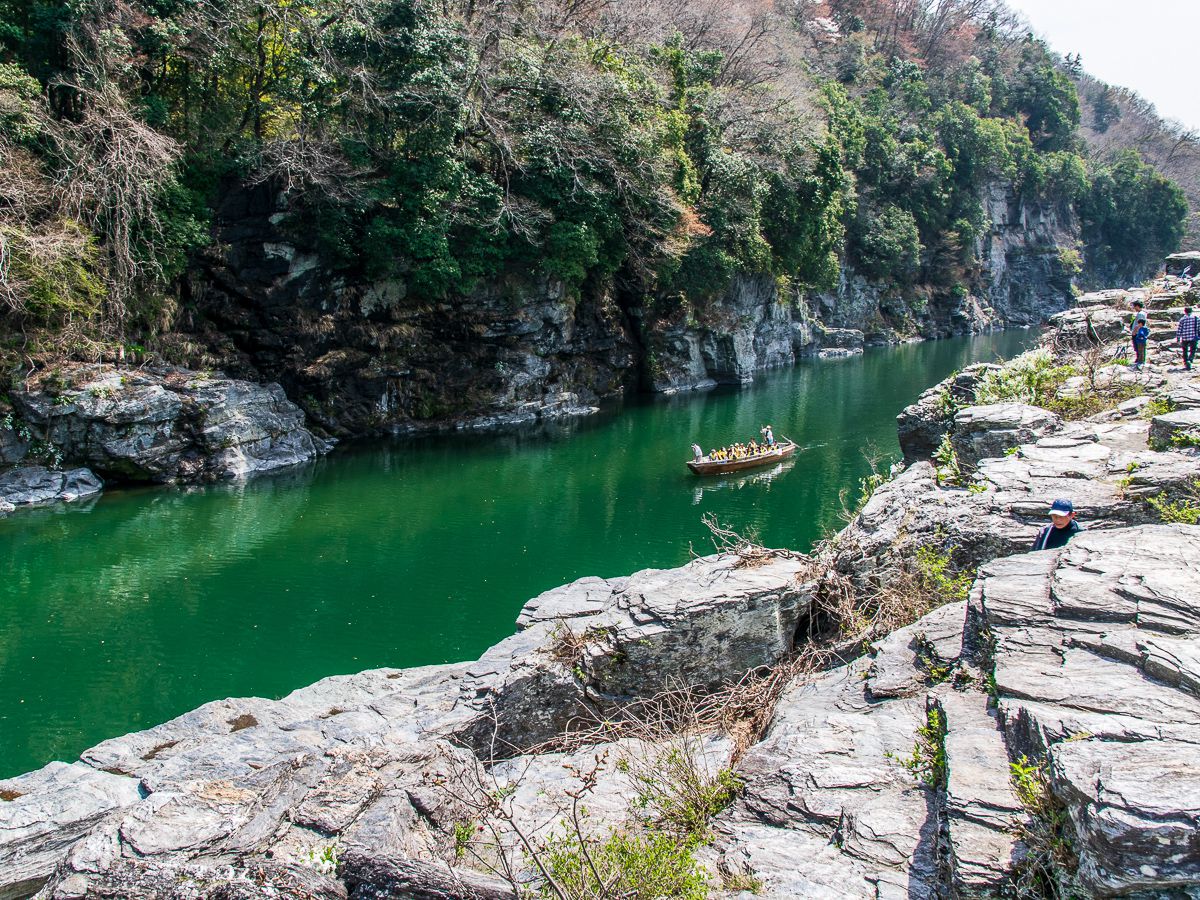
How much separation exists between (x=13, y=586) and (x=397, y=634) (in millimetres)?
9269

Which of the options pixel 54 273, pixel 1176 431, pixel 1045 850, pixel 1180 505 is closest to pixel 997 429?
pixel 1176 431

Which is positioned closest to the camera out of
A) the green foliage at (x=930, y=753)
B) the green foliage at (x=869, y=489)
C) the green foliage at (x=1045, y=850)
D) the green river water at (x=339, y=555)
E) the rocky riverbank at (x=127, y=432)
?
the green foliage at (x=1045, y=850)

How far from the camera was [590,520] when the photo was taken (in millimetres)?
22672

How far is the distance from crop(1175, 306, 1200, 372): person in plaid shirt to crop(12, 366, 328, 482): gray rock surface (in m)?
25.4

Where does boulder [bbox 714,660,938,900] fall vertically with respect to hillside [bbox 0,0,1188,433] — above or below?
below

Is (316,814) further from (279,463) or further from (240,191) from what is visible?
(240,191)

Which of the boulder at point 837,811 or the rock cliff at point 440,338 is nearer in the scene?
the boulder at point 837,811

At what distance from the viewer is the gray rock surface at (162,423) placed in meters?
23.5

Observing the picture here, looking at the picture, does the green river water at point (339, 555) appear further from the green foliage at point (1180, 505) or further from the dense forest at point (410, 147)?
the green foliage at point (1180, 505)

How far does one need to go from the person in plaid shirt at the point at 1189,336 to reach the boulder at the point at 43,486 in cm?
2778

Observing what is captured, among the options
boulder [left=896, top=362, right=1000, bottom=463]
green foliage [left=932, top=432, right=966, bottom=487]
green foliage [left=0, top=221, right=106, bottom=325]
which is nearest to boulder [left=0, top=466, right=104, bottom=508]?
green foliage [left=0, top=221, right=106, bottom=325]

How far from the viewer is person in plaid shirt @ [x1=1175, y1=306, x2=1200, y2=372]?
15516mm

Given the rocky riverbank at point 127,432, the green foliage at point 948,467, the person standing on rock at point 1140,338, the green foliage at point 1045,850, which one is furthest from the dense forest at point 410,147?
the green foliage at point 1045,850

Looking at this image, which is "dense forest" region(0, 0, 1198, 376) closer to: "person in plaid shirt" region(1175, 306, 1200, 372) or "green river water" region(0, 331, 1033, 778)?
"green river water" region(0, 331, 1033, 778)
